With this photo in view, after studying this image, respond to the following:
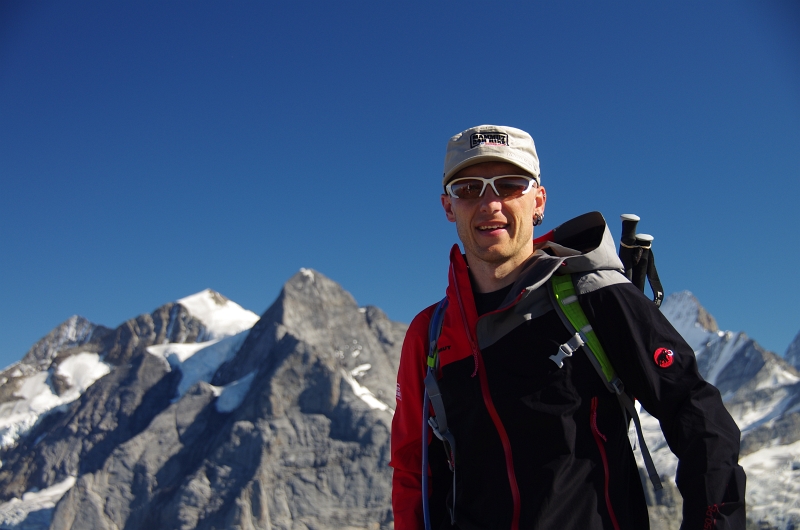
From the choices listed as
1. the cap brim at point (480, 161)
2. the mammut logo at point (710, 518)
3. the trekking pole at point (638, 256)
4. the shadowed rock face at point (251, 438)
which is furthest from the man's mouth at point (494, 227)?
the shadowed rock face at point (251, 438)

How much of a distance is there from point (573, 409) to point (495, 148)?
1557 mm

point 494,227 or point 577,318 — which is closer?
point 577,318

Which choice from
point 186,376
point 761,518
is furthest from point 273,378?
point 761,518

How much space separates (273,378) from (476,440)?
483 ft

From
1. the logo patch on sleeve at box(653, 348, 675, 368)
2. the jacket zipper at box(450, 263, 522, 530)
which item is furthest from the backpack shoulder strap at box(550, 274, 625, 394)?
the jacket zipper at box(450, 263, 522, 530)

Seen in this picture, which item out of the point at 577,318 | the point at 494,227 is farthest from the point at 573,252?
the point at 494,227

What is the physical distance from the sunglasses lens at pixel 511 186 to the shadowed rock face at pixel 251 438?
128667 millimetres

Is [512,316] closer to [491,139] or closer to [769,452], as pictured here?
[491,139]

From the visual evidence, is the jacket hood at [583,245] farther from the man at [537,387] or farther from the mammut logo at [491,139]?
the mammut logo at [491,139]

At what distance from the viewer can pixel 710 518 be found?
3.21m

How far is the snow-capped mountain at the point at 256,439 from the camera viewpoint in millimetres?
131000

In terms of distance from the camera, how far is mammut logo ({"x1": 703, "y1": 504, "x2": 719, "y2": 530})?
3207mm

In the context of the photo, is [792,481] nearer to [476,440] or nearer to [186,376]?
[186,376]

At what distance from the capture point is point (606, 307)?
3.71 meters
